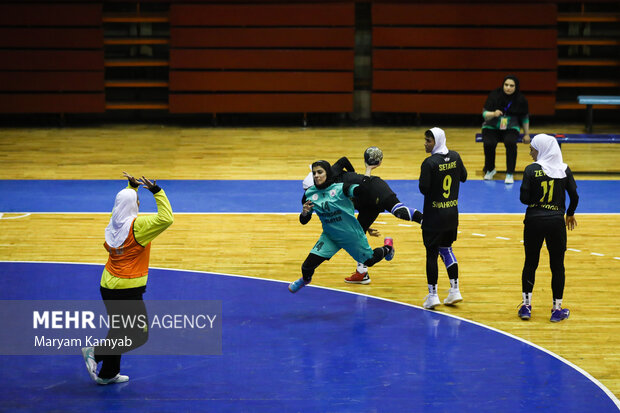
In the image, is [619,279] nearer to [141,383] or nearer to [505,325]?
[505,325]

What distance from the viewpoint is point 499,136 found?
13.1m

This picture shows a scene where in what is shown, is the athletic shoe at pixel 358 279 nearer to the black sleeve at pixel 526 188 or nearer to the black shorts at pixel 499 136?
the black sleeve at pixel 526 188

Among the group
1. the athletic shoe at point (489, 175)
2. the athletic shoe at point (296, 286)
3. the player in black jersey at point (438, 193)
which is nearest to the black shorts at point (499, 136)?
the athletic shoe at point (489, 175)

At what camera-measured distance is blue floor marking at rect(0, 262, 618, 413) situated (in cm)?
571

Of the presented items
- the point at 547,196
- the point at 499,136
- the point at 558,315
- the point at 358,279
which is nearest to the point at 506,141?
the point at 499,136

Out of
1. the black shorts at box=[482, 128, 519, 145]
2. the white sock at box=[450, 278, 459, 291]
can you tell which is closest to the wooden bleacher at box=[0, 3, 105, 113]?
the black shorts at box=[482, 128, 519, 145]

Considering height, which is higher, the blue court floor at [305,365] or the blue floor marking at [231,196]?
the blue floor marking at [231,196]

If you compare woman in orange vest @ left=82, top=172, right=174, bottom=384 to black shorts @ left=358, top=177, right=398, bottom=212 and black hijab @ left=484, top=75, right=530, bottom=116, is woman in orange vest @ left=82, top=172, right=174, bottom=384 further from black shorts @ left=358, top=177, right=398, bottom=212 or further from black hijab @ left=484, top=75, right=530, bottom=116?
black hijab @ left=484, top=75, right=530, bottom=116

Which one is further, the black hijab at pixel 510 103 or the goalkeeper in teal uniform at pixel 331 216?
the black hijab at pixel 510 103

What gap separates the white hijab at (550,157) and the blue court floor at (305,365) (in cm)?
141

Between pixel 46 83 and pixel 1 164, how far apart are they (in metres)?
4.19

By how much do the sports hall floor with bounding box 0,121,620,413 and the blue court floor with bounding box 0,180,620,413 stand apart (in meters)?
0.02

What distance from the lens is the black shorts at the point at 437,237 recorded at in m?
7.31

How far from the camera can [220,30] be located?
704 inches
